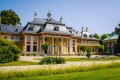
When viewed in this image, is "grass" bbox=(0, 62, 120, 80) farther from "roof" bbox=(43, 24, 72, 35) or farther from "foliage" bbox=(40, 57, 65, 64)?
"roof" bbox=(43, 24, 72, 35)

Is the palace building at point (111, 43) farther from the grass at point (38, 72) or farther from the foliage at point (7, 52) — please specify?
the grass at point (38, 72)

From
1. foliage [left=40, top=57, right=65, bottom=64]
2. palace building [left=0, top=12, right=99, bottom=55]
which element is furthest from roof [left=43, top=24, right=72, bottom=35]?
foliage [left=40, top=57, right=65, bottom=64]

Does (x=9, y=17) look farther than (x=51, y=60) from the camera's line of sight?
Yes

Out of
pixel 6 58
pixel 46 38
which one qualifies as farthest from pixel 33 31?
pixel 6 58

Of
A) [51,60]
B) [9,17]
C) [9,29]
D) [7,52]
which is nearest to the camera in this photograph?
[51,60]

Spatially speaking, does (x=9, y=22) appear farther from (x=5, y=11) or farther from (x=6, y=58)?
(x=6, y=58)

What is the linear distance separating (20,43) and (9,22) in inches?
503

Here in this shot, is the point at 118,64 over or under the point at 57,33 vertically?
under

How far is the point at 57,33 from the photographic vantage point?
166 ft

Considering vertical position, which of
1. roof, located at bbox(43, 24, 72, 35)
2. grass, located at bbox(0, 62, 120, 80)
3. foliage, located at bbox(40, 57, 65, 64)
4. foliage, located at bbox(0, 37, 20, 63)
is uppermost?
roof, located at bbox(43, 24, 72, 35)

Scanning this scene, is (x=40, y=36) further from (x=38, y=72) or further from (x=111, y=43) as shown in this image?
(x=38, y=72)

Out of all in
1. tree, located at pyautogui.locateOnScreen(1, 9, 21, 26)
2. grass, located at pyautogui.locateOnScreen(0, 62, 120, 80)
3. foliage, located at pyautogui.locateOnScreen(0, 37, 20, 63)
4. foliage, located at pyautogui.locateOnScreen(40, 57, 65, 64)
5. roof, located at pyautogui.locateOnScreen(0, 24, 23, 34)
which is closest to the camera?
grass, located at pyautogui.locateOnScreen(0, 62, 120, 80)

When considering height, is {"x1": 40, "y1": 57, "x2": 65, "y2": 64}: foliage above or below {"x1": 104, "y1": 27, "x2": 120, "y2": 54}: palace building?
below

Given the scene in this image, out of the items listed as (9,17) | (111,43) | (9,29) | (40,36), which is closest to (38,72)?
(40,36)
